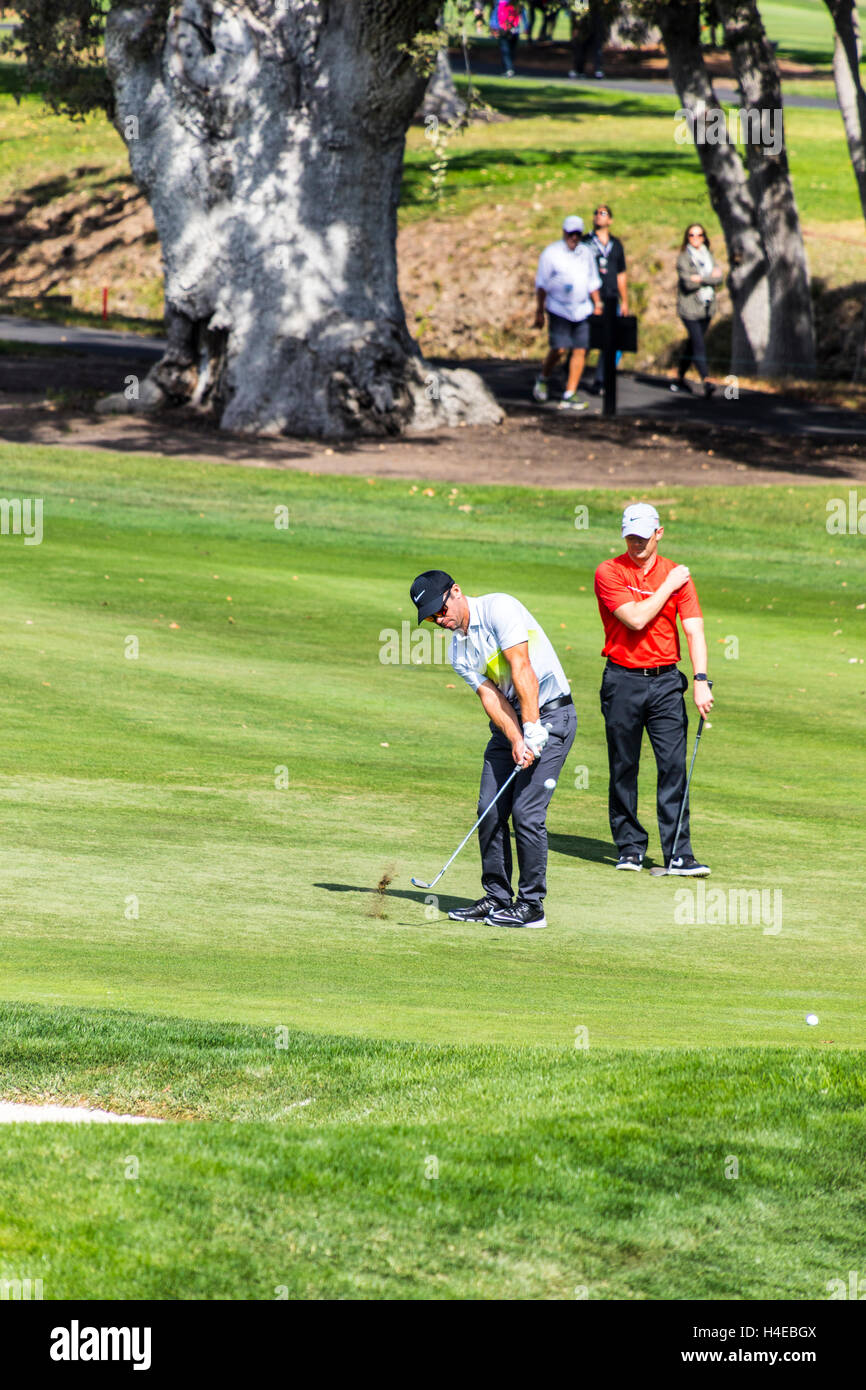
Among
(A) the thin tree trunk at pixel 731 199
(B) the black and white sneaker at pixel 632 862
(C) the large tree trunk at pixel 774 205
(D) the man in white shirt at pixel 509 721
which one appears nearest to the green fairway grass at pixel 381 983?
(B) the black and white sneaker at pixel 632 862

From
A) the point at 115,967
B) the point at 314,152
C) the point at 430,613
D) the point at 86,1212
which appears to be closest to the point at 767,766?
the point at 430,613

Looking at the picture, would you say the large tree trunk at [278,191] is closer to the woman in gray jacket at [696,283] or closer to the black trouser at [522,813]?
the woman in gray jacket at [696,283]

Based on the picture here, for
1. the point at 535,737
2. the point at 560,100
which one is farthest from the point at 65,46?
the point at 560,100

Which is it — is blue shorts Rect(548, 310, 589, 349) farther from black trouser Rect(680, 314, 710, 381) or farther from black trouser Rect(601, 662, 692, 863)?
black trouser Rect(601, 662, 692, 863)

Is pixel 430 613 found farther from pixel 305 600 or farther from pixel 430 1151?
pixel 305 600

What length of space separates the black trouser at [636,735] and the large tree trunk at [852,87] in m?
20.7

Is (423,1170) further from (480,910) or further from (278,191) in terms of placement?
(278,191)

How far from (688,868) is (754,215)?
26.6 meters

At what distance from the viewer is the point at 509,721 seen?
8867mm

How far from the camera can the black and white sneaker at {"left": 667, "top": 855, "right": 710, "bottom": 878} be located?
32.4 feet


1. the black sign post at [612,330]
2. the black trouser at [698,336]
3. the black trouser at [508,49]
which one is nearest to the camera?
the black sign post at [612,330]

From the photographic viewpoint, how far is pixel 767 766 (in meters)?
12.7

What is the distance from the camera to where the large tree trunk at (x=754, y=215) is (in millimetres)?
31719

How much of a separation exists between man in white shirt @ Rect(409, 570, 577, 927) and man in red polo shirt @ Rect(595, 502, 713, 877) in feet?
3.72
